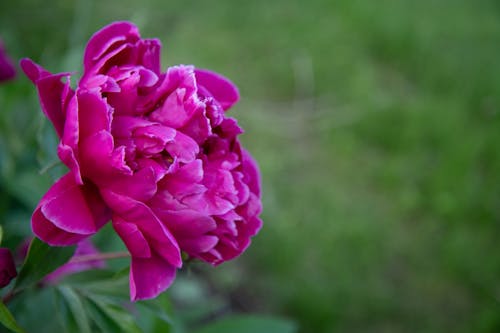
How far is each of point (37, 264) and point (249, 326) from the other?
628mm

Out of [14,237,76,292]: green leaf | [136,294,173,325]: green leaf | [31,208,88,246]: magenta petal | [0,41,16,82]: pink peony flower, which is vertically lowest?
[136,294,173,325]: green leaf

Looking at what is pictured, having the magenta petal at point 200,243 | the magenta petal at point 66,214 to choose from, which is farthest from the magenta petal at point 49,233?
the magenta petal at point 200,243

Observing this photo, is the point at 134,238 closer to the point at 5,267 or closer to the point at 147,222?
the point at 147,222

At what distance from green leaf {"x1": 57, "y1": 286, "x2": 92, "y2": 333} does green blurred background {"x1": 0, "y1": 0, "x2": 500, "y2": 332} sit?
45 centimetres

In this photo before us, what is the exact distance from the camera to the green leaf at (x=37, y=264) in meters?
0.61

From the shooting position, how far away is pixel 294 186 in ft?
6.73

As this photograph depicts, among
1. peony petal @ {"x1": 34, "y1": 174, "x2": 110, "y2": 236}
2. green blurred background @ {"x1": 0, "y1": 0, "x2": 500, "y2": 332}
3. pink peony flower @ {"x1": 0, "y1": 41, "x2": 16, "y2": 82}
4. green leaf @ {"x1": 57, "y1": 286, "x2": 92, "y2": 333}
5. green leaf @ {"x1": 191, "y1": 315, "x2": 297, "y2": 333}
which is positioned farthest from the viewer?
green blurred background @ {"x1": 0, "y1": 0, "x2": 500, "y2": 332}

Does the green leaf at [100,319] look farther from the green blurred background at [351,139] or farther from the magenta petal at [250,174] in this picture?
the green blurred background at [351,139]

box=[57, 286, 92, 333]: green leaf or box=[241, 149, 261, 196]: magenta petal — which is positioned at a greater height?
box=[241, 149, 261, 196]: magenta petal

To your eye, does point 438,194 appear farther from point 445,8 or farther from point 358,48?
point 445,8

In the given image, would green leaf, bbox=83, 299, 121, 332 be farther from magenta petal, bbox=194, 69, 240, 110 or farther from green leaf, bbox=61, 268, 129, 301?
magenta petal, bbox=194, 69, 240, 110

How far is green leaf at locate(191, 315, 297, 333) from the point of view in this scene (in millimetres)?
1148

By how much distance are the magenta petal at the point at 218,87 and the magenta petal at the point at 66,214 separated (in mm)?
190

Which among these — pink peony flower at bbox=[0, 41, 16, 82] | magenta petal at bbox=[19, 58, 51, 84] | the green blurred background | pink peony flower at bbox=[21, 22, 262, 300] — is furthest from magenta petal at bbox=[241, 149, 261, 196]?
the green blurred background
